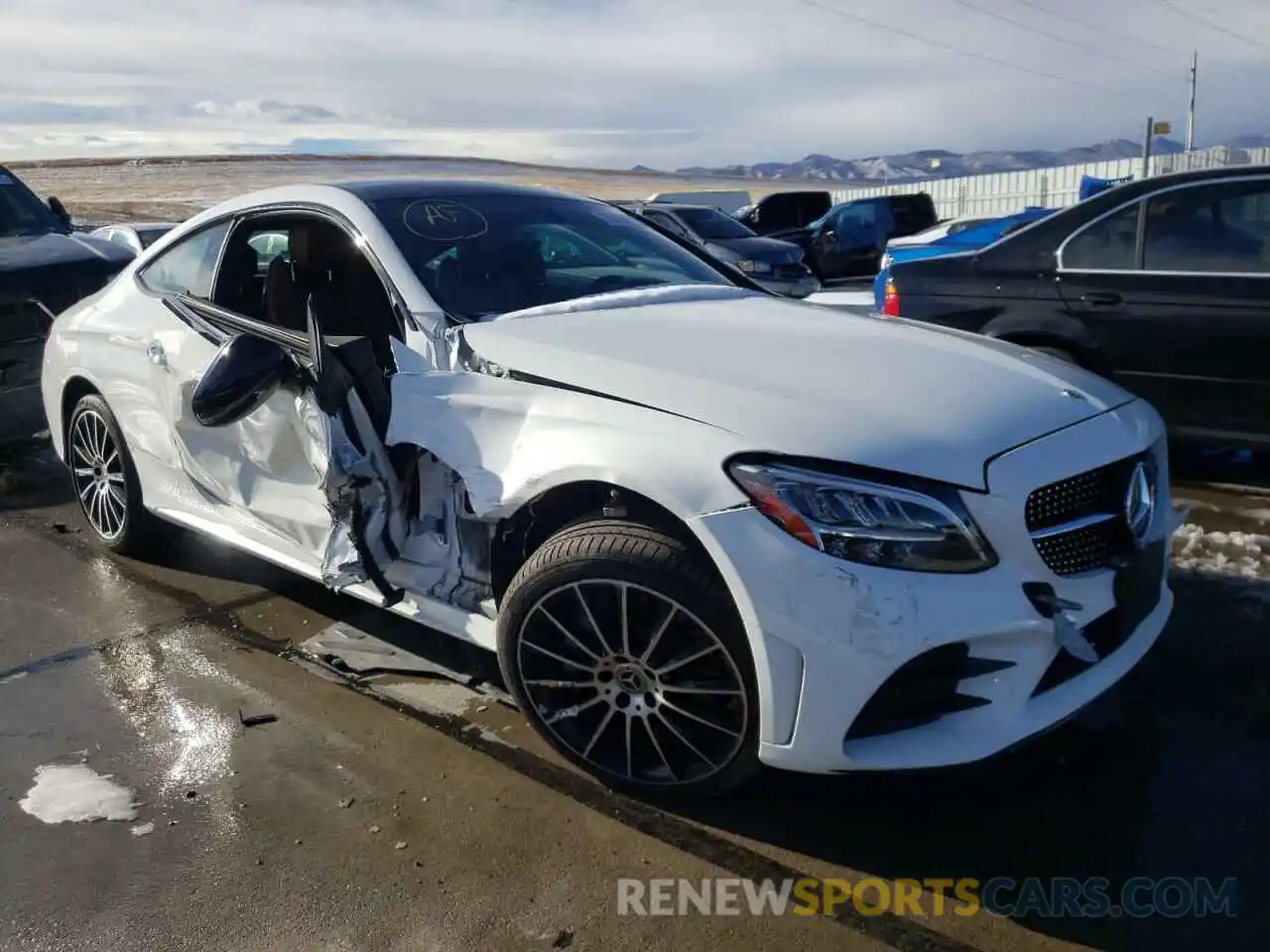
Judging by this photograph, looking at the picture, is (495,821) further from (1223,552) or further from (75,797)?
(1223,552)

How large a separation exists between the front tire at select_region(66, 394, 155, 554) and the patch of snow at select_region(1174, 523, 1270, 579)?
4278mm

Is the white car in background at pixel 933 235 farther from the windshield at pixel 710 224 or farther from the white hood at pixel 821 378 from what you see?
the white hood at pixel 821 378

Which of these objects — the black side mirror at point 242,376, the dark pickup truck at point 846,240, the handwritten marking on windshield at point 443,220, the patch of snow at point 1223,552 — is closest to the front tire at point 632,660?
the black side mirror at point 242,376

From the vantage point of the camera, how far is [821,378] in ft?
9.06

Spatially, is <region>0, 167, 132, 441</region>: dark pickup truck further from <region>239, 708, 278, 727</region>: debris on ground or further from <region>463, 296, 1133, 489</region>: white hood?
<region>463, 296, 1133, 489</region>: white hood

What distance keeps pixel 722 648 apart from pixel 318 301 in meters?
2.21

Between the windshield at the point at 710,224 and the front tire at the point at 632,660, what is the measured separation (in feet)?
41.1

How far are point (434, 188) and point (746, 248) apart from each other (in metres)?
11.0

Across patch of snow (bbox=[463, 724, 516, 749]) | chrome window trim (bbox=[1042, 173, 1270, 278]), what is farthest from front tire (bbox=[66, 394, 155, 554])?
chrome window trim (bbox=[1042, 173, 1270, 278])

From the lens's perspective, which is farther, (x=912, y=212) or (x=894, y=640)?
(x=912, y=212)

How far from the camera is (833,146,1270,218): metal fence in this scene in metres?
28.3

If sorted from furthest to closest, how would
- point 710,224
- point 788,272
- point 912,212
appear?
point 912,212, point 710,224, point 788,272

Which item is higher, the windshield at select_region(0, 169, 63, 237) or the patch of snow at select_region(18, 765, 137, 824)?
the windshield at select_region(0, 169, 63, 237)

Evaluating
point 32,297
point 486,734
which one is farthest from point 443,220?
point 32,297
